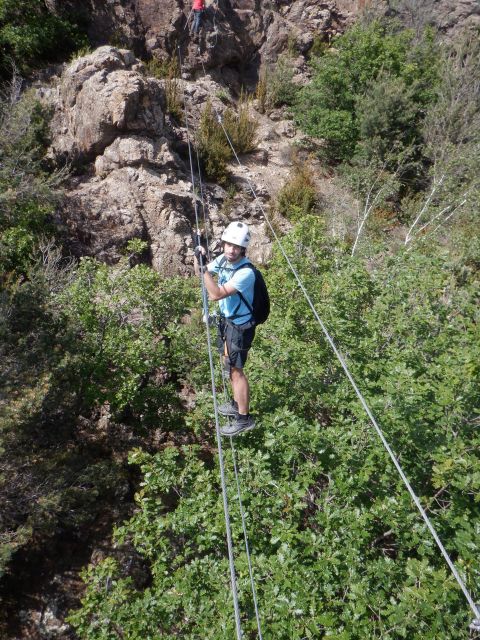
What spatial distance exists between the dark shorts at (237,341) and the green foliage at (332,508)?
2.41 feet

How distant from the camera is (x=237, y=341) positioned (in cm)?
374

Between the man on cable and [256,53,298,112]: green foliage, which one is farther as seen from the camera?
[256,53,298,112]: green foliage

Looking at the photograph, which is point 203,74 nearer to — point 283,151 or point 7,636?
point 283,151

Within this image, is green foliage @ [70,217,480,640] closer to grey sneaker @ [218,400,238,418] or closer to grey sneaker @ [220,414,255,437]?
grey sneaker @ [220,414,255,437]

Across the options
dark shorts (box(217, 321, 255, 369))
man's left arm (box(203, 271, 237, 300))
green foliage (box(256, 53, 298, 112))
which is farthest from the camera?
green foliage (box(256, 53, 298, 112))

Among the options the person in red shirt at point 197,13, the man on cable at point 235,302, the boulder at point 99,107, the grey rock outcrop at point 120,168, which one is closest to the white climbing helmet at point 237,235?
the man on cable at point 235,302

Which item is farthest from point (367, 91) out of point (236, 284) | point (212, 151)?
point (236, 284)

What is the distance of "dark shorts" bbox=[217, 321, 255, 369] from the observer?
371 centimetres

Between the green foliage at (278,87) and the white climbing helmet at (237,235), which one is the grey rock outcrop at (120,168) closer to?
the green foliage at (278,87)

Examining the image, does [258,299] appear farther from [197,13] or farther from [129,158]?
[197,13]

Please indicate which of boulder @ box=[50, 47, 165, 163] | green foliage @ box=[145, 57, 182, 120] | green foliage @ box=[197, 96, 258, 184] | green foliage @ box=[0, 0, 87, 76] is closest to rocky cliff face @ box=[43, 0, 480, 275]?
boulder @ box=[50, 47, 165, 163]

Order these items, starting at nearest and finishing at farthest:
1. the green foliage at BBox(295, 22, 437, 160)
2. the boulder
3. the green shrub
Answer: the boulder < the green foliage at BBox(295, 22, 437, 160) < the green shrub

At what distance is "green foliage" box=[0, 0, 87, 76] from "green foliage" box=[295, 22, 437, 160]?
7830 mm

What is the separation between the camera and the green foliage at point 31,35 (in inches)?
448
